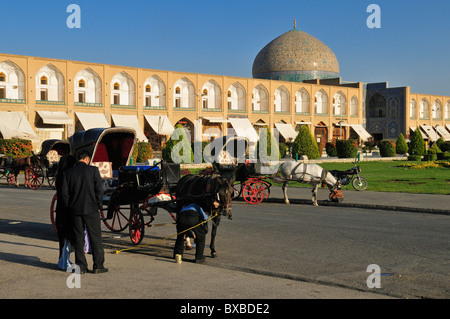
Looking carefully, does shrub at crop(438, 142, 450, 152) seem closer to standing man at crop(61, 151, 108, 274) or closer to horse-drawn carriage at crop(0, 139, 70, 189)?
horse-drawn carriage at crop(0, 139, 70, 189)

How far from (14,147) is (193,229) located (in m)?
23.9

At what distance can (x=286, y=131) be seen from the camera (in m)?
54.8

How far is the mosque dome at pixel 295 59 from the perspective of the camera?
65.8 metres

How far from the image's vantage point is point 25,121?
38812 millimetres

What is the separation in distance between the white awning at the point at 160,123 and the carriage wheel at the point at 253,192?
31164mm

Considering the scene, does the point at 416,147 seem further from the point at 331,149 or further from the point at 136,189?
the point at 136,189

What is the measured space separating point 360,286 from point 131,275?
8.46 feet

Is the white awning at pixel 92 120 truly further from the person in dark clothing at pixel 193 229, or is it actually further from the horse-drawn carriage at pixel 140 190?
the person in dark clothing at pixel 193 229

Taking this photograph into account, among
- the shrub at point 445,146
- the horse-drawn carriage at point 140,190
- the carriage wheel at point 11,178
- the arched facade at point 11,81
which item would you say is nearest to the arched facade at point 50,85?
the arched facade at point 11,81

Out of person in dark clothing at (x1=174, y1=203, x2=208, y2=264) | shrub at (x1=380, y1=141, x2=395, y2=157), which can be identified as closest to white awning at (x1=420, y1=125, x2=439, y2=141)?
shrub at (x1=380, y1=141, x2=395, y2=157)

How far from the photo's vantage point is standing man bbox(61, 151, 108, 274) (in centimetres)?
630

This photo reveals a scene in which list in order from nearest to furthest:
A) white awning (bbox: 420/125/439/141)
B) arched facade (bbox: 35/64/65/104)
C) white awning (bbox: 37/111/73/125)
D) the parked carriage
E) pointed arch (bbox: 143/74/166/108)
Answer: the parked carriage, white awning (bbox: 37/111/73/125), arched facade (bbox: 35/64/65/104), pointed arch (bbox: 143/74/166/108), white awning (bbox: 420/125/439/141)

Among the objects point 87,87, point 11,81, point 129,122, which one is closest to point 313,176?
point 11,81

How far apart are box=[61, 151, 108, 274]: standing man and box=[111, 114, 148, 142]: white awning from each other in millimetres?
37140
